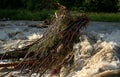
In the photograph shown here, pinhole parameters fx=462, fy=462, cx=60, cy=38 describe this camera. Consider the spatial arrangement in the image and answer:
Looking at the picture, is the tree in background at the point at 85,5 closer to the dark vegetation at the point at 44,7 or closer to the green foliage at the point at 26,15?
the dark vegetation at the point at 44,7

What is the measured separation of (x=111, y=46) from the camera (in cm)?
694

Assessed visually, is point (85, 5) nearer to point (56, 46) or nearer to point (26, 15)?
point (26, 15)

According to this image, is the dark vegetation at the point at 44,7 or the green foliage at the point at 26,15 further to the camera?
the dark vegetation at the point at 44,7

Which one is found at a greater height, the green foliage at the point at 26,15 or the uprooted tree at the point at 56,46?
the uprooted tree at the point at 56,46

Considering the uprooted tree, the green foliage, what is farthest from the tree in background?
the uprooted tree

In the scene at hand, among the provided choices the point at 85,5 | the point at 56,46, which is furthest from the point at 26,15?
the point at 56,46

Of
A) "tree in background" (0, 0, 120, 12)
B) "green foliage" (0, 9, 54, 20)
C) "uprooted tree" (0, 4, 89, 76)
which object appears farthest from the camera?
"tree in background" (0, 0, 120, 12)

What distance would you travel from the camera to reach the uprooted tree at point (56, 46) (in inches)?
244

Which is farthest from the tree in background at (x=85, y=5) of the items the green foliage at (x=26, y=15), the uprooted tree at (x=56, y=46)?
the uprooted tree at (x=56, y=46)

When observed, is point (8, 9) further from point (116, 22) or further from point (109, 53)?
point (109, 53)

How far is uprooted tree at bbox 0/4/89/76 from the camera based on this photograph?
20.4 ft

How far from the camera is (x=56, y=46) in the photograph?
20.9ft

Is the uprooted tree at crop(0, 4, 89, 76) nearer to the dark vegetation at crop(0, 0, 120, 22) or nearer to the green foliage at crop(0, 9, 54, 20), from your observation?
the green foliage at crop(0, 9, 54, 20)

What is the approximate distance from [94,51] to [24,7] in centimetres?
916
